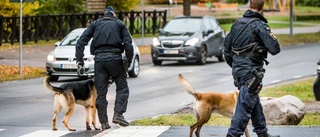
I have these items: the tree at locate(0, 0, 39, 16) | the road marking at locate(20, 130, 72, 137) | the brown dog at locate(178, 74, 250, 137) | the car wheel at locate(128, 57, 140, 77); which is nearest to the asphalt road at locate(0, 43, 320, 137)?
the road marking at locate(20, 130, 72, 137)

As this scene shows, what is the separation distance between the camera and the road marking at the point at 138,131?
12.6m

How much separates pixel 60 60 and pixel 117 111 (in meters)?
11.0

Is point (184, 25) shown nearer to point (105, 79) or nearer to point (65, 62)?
point (65, 62)

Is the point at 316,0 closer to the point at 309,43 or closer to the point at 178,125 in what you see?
the point at 309,43

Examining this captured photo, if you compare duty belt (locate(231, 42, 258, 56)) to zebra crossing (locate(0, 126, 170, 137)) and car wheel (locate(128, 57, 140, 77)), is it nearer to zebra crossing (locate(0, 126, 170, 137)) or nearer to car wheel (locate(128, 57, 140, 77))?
zebra crossing (locate(0, 126, 170, 137))

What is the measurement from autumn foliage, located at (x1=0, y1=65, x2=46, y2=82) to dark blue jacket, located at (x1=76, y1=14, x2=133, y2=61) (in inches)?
456

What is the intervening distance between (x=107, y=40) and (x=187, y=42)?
57.6 ft

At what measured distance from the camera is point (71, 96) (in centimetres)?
1369

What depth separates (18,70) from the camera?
89.3 feet

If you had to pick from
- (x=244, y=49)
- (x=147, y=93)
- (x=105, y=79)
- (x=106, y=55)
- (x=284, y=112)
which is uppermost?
(x=244, y=49)

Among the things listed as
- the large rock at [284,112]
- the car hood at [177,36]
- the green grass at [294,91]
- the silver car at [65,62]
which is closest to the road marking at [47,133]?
the large rock at [284,112]

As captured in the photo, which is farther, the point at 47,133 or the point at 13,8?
the point at 13,8

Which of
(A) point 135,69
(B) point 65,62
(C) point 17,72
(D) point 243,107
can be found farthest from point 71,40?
(D) point 243,107

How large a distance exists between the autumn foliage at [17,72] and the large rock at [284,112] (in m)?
12.3
